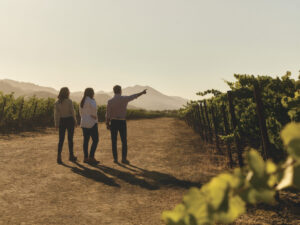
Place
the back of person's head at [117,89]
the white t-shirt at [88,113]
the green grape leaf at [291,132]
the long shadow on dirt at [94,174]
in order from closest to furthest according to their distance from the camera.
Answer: the green grape leaf at [291,132] → the long shadow on dirt at [94,174] → the white t-shirt at [88,113] → the back of person's head at [117,89]

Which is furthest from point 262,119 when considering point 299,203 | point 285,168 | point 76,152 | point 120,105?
point 76,152

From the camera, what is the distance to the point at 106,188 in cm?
549

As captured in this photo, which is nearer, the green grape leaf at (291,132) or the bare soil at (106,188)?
the green grape leaf at (291,132)

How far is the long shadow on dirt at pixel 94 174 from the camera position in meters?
5.84

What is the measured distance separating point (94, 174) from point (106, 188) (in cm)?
104

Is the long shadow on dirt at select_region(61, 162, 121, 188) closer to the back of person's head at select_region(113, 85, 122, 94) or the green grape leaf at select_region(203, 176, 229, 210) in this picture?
the back of person's head at select_region(113, 85, 122, 94)

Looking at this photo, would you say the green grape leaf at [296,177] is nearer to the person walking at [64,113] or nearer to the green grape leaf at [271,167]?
the green grape leaf at [271,167]

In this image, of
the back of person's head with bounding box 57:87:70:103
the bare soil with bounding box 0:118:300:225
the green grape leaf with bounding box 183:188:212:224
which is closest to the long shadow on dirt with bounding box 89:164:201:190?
the bare soil with bounding box 0:118:300:225

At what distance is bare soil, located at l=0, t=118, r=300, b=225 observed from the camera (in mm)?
4121

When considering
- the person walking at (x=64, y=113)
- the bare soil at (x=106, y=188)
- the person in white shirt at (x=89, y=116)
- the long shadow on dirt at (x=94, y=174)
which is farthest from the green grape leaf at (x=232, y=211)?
the person walking at (x=64, y=113)

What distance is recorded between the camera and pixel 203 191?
49 centimetres

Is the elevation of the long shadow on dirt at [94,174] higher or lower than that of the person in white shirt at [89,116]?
lower

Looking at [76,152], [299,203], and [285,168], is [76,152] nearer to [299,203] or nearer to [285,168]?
[299,203]

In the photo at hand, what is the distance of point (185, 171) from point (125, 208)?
2.39m
